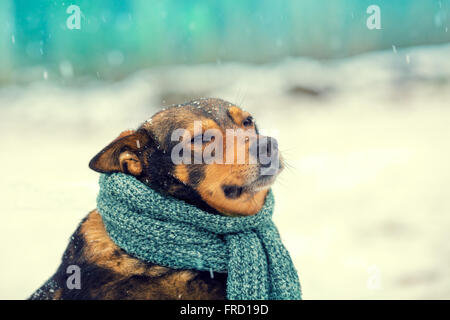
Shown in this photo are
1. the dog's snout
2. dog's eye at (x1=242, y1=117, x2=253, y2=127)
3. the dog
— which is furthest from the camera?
dog's eye at (x1=242, y1=117, x2=253, y2=127)

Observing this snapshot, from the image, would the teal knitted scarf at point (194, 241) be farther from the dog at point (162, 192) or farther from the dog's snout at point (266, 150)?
the dog's snout at point (266, 150)

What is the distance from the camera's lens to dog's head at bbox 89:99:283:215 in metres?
2.60

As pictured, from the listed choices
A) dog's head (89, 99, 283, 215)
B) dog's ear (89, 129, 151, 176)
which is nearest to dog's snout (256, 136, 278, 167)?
dog's head (89, 99, 283, 215)

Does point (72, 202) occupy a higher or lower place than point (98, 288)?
higher

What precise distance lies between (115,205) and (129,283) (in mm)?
455

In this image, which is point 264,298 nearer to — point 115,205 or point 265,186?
point 265,186

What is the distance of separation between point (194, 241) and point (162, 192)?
0.34 metres

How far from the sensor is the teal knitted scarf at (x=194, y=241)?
8.33ft

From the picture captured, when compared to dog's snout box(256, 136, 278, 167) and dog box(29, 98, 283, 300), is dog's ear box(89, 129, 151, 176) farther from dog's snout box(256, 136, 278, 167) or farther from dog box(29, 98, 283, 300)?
dog's snout box(256, 136, 278, 167)

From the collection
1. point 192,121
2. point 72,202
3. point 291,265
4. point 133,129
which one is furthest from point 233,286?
point 72,202

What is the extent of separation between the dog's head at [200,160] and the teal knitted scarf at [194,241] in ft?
0.28

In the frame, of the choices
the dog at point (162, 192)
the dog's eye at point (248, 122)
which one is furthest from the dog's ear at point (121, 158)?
the dog's eye at point (248, 122)

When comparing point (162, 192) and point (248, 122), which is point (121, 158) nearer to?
point (162, 192)

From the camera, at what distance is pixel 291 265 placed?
8.93ft
